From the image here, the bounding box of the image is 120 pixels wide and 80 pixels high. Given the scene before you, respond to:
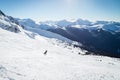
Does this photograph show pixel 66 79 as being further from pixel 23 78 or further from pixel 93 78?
pixel 23 78

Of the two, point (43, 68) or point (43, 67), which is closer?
point (43, 68)

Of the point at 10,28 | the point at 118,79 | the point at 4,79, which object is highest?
the point at 10,28

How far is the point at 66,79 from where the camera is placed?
2184cm

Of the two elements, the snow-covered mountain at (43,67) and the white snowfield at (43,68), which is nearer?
the white snowfield at (43,68)

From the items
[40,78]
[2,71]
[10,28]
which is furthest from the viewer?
[10,28]

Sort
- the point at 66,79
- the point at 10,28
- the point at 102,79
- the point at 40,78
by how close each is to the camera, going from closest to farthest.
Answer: the point at 40,78
the point at 66,79
the point at 102,79
the point at 10,28

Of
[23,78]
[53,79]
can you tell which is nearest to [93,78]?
[53,79]

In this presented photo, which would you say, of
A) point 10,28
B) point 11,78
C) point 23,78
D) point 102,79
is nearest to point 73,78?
point 102,79

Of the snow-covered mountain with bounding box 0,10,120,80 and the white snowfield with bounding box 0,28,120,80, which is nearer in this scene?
the white snowfield with bounding box 0,28,120,80

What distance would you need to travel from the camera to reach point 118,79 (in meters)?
24.6

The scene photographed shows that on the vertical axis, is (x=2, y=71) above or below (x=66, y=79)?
above

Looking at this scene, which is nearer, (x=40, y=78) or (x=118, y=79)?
(x=40, y=78)

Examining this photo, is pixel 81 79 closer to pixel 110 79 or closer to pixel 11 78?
pixel 110 79

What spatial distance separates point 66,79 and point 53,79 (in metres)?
2.10
